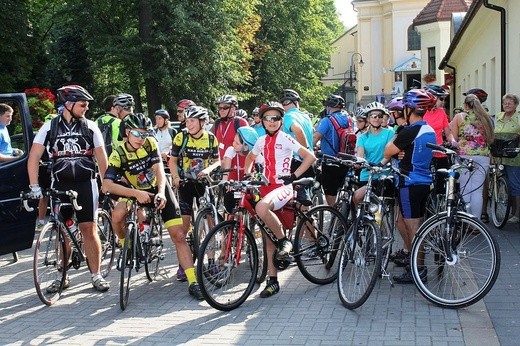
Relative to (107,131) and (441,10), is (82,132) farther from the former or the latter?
(441,10)

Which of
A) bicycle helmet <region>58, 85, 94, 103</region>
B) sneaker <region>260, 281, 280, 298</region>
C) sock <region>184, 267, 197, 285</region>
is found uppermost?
bicycle helmet <region>58, 85, 94, 103</region>

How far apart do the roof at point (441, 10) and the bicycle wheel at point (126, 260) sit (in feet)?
130

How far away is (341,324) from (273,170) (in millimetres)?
1822

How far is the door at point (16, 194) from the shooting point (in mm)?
7609

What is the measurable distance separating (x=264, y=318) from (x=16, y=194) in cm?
331

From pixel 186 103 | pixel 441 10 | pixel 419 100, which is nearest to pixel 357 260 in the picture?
pixel 419 100

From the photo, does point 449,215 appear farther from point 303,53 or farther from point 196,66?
point 303,53

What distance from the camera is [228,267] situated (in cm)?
650

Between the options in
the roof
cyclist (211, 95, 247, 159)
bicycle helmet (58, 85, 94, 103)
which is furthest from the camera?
the roof

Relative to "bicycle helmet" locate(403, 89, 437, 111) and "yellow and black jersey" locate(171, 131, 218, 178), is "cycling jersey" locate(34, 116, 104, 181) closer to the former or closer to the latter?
"yellow and black jersey" locate(171, 131, 218, 178)

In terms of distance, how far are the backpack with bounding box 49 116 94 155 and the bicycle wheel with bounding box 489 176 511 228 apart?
606 cm

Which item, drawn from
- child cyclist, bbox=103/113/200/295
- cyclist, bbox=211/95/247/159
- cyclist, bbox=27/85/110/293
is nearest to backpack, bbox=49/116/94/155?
cyclist, bbox=27/85/110/293

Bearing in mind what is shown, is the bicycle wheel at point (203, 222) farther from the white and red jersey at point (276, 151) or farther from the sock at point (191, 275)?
the white and red jersey at point (276, 151)

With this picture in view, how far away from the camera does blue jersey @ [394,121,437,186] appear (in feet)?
22.4
